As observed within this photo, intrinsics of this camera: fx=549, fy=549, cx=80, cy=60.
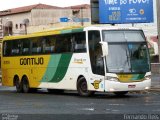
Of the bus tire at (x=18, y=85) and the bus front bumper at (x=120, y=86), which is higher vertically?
the bus front bumper at (x=120, y=86)

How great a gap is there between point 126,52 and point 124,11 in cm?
2232

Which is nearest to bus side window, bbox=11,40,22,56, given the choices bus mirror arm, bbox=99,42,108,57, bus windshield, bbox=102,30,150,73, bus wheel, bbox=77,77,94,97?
bus wheel, bbox=77,77,94,97

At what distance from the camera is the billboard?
45.5 m

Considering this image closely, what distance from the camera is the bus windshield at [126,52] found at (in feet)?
78.0

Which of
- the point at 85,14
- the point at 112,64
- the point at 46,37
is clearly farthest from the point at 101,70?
the point at 85,14

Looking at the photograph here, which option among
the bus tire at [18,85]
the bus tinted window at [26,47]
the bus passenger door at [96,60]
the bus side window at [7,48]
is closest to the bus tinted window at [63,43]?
the bus passenger door at [96,60]

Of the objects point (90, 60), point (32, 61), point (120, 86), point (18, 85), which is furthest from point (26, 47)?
point (120, 86)

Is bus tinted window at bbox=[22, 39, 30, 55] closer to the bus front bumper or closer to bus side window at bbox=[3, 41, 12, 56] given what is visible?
bus side window at bbox=[3, 41, 12, 56]

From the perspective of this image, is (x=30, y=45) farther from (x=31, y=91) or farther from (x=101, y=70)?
(x=101, y=70)

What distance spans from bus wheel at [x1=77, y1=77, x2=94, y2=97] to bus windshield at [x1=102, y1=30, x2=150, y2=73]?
1.84 metres

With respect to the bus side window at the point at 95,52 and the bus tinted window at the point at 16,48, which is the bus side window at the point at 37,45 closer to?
the bus tinted window at the point at 16,48

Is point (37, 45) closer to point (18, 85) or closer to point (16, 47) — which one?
point (16, 47)

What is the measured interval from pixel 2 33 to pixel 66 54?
8761cm

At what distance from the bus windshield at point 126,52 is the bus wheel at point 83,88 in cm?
184
